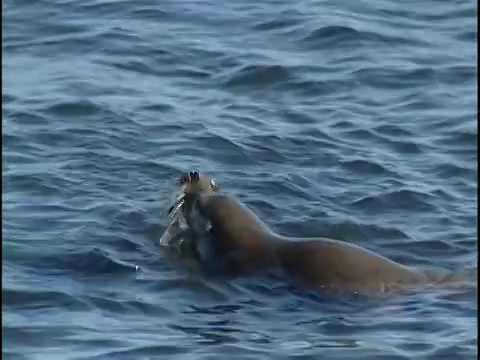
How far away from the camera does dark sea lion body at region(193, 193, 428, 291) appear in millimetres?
6633

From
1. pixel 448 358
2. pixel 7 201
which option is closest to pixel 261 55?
pixel 7 201

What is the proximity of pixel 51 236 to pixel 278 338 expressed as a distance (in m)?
2.06

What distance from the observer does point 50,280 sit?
266 inches

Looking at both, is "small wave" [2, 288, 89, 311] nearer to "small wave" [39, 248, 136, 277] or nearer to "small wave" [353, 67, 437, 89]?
"small wave" [39, 248, 136, 277]

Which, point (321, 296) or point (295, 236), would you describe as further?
point (295, 236)

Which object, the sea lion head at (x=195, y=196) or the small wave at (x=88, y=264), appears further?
the sea lion head at (x=195, y=196)

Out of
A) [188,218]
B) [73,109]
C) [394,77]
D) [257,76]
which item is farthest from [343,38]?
[188,218]

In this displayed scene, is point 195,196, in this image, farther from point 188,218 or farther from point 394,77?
point 394,77

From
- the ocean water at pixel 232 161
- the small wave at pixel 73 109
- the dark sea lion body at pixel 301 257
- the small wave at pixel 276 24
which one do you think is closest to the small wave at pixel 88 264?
the ocean water at pixel 232 161

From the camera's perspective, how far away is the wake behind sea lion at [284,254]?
21.8 ft

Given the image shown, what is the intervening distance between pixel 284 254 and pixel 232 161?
229cm

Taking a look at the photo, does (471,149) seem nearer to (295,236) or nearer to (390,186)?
(390,186)

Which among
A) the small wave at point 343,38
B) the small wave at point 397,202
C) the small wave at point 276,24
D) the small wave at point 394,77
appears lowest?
the small wave at point 397,202

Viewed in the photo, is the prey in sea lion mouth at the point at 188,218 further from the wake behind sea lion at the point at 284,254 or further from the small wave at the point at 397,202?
the small wave at the point at 397,202
